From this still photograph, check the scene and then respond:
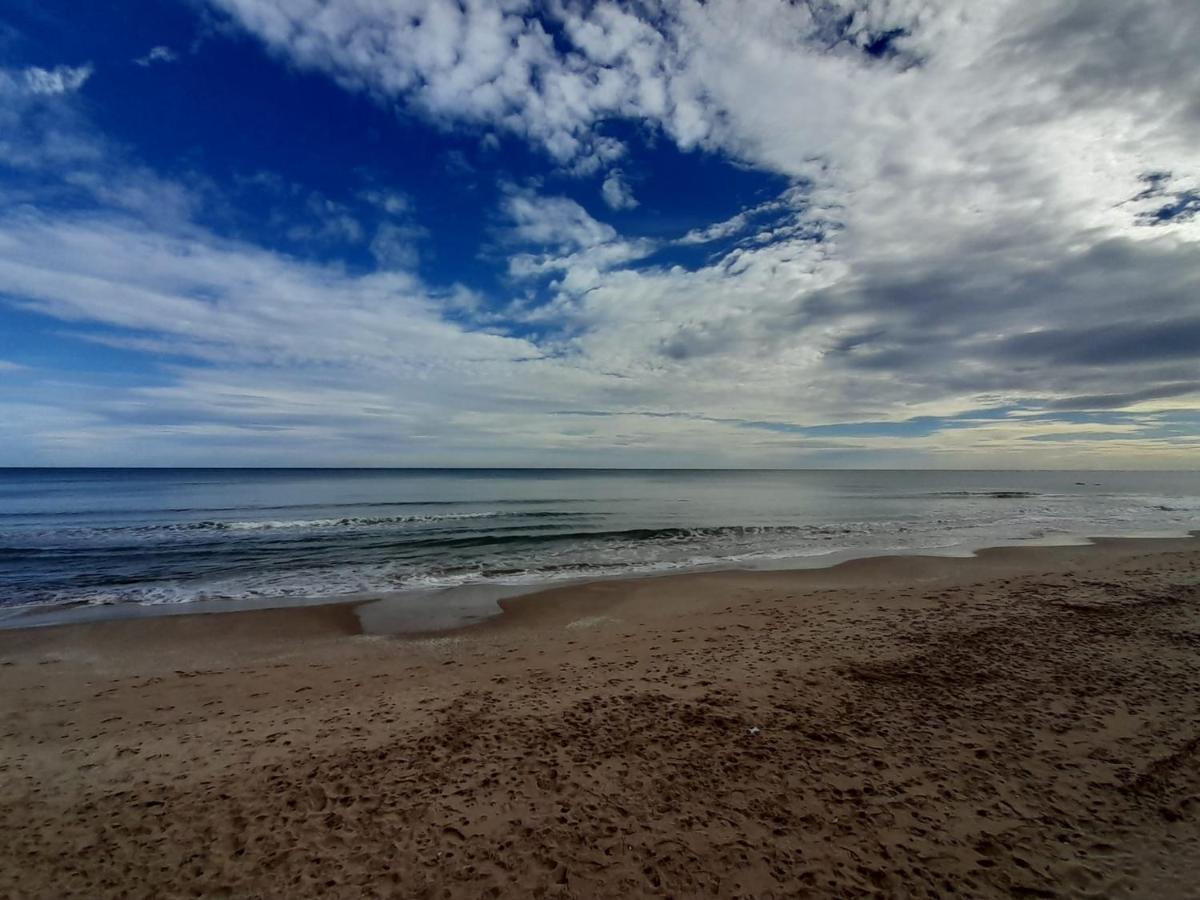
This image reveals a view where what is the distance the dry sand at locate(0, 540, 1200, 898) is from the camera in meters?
4.29

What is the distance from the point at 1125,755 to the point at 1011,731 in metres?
0.96

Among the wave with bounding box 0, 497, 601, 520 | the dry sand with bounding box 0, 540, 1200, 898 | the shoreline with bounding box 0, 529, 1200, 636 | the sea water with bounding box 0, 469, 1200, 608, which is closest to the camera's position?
the dry sand with bounding box 0, 540, 1200, 898

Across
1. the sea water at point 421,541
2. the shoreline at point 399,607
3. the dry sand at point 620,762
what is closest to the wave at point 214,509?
the sea water at point 421,541

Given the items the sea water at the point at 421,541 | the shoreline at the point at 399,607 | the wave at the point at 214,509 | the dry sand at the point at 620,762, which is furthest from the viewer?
the wave at the point at 214,509

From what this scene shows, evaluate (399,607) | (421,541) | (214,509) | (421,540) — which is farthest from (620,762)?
(214,509)

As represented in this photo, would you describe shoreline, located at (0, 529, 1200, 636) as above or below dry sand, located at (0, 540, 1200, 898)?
below

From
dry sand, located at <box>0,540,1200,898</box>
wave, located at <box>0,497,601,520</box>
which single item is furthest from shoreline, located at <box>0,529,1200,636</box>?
wave, located at <box>0,497,601,520</box>

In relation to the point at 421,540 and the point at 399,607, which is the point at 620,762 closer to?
the point at 399,607

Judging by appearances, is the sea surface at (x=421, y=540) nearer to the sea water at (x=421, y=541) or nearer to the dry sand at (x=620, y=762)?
the sea water at (x=421, y=541)

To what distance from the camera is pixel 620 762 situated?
5.74 meters

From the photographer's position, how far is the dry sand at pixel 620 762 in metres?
4.29

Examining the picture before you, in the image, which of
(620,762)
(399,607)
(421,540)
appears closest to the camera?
(620,762)

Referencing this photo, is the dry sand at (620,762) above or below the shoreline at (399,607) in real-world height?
above

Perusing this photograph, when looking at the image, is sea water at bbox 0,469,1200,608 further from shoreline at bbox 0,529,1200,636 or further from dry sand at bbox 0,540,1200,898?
dry sand at bbox 0,540,1200,898
